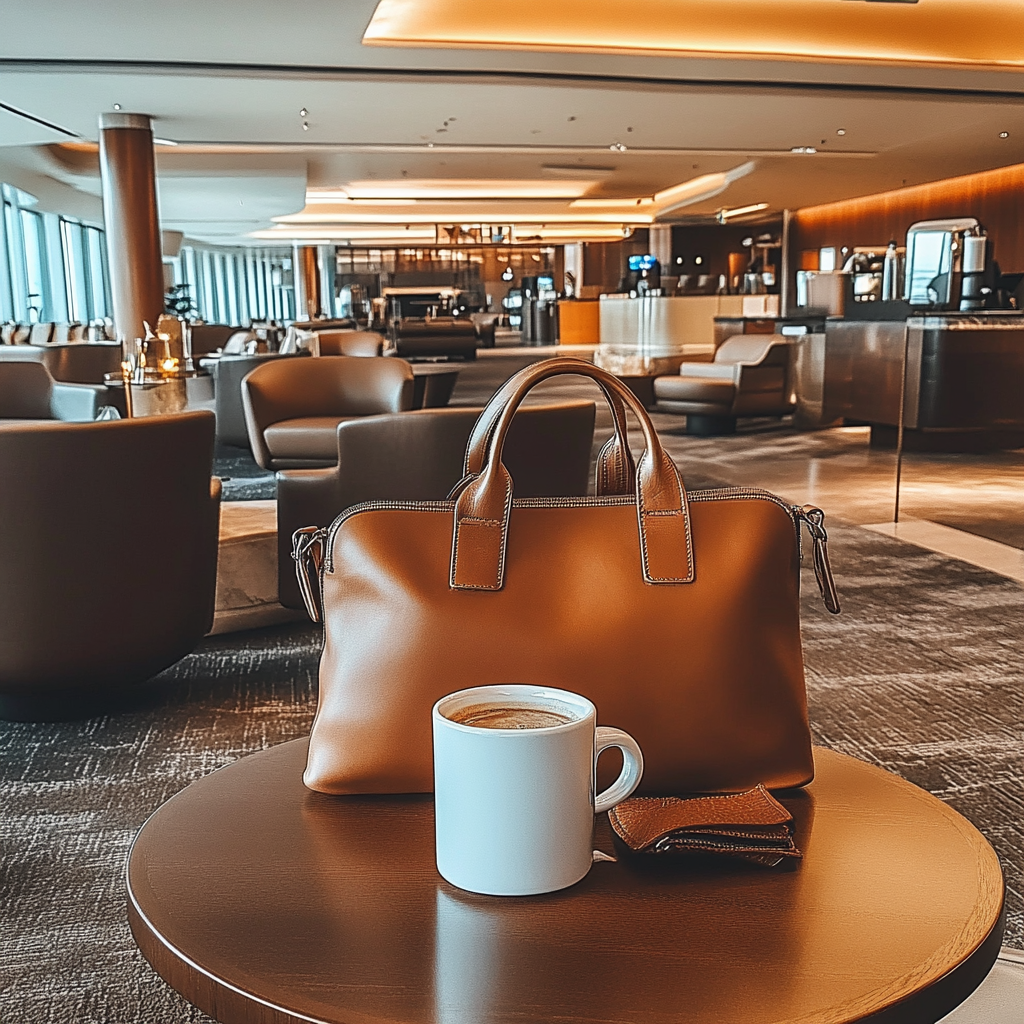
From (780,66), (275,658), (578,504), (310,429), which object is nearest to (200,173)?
(780,66)

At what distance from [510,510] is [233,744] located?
68.0 inches

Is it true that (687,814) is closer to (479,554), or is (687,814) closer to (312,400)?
(479,554)

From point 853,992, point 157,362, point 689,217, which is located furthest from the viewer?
point 689,217

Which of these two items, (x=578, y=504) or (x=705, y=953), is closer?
(x=705, y=953)

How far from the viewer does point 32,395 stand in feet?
17.4

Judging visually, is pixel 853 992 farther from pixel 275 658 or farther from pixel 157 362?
pixel 157 362

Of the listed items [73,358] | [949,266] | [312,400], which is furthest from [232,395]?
[949,266]

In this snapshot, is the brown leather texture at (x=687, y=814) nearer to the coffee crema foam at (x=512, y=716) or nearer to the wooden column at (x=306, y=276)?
the coffee crema foam at (x=512, y=716)

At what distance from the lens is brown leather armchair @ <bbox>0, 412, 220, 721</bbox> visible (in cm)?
233

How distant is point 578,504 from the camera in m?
0.96

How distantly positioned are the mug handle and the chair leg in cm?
844

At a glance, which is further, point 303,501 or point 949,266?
point 949,266

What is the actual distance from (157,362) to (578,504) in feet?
13.2

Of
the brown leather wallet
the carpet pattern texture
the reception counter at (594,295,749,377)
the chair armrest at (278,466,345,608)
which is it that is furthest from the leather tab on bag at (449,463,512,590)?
the reception counter at (594,295,749,377)
